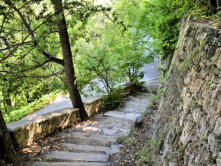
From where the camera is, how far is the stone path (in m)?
3.70

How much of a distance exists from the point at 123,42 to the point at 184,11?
505 centimetres

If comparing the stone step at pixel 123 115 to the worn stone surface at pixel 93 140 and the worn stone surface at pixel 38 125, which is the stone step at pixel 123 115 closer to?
the worn stone surface at pixel 93 140

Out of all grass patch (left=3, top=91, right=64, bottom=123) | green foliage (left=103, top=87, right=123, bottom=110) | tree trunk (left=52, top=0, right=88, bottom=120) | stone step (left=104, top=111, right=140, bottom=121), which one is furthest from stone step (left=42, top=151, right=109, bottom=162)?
grass patch (left=3, top=91, right=64, bottom=123)

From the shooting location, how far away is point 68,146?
14.3 ft

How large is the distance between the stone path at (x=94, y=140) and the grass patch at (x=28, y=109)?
186 inches

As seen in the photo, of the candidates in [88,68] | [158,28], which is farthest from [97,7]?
[88,68]

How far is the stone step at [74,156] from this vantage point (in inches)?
147

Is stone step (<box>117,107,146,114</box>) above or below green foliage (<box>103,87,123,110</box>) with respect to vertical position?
below

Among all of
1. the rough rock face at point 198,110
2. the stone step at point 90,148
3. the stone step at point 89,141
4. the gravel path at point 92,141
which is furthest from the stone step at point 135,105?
the rough rock face at point 198,110

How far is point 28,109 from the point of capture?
35.1ft

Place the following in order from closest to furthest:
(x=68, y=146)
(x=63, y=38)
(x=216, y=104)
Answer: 1. (x=216, y=104)
2. (x=68, y=146)
3. (x=63, y=38)

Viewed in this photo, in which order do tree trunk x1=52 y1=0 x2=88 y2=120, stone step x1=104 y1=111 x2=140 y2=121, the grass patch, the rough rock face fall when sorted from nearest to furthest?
the rough rock face < tree trunk x1=52 y1=0 x2=88 y2=120 < stone step x1=104 y1=111 x2=140 y2=121 < the grass patch

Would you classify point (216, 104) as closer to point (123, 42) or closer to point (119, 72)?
point (119, 72)

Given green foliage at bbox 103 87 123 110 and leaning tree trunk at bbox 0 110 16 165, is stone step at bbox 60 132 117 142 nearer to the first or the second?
leaning tree trunk at bbox 0 110 16 165
